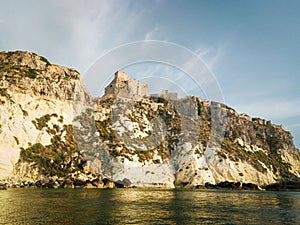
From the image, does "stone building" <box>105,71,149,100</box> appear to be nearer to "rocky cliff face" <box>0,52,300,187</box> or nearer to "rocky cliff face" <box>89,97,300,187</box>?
"rocky cliff face" <box>89,97,300,187</box>

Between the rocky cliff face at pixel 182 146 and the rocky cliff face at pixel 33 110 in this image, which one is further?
the rocky cliff face at pixel 182 146

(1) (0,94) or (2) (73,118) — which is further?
(2) (73,118)

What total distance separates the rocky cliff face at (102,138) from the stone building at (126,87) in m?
15.8

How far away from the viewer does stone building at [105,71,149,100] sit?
153m

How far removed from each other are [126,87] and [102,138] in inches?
2372

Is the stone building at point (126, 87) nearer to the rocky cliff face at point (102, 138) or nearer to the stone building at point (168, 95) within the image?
the stone building at point (168, 95)

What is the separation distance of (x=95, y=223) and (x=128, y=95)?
5279 inches

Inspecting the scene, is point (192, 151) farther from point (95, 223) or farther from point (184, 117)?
point (95, 223)

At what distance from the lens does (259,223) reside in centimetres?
1888

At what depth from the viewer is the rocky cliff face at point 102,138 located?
3164 inches

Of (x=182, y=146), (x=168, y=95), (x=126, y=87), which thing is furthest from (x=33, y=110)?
(x=168, y=95)

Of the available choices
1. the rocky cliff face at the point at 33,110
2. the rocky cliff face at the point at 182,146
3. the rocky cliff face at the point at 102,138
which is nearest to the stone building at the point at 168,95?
the rocky cliff face at the point at 182,146

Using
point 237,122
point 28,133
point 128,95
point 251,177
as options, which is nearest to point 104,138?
point 28,133

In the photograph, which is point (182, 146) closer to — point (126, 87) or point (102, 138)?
point (102, 138)
